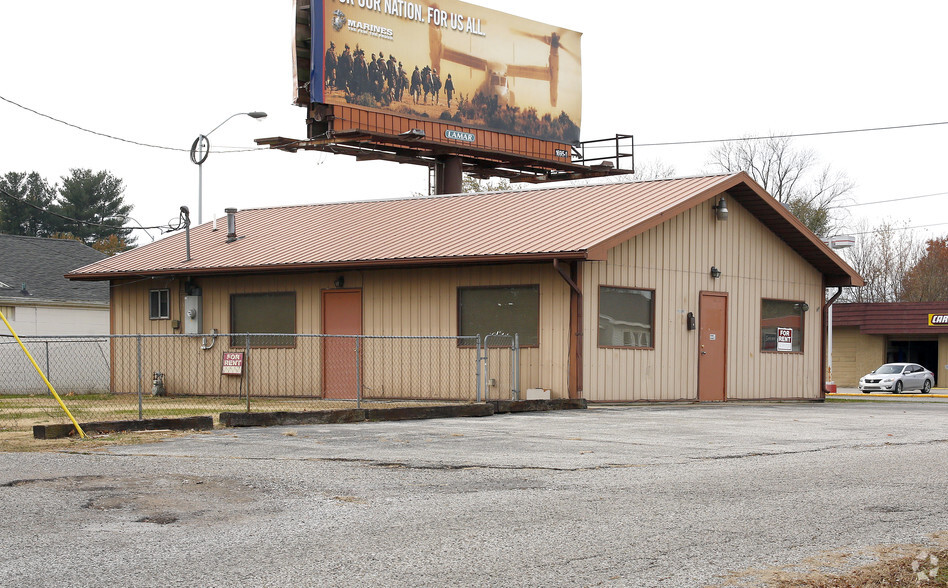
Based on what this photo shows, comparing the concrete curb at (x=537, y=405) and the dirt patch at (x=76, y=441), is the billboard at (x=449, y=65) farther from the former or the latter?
the dirt patch at (x=76, y=441)

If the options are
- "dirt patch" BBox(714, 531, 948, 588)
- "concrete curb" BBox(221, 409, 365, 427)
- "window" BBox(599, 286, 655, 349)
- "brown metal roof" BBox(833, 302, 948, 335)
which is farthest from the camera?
"brown metal roof" BBox(833, 302, 948, 335)

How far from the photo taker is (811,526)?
7.07 m

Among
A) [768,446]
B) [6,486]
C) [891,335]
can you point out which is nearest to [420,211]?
[768,446]

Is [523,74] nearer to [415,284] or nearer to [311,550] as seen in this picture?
[415,284]

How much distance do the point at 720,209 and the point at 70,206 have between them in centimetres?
5887

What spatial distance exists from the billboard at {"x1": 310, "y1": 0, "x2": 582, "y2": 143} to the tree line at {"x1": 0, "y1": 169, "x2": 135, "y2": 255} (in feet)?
138

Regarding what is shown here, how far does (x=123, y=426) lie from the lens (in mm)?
13820

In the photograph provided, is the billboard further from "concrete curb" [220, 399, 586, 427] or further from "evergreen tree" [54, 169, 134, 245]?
"evergreen tree" [54, 169, 134, 245]

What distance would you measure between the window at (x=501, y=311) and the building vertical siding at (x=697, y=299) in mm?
1117

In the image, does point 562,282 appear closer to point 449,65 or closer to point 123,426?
point 123,426

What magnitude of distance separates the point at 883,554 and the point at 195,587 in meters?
3.81

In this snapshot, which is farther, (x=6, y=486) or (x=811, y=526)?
(x=6, y=486)

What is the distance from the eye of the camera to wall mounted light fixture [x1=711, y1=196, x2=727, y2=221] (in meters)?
22.9

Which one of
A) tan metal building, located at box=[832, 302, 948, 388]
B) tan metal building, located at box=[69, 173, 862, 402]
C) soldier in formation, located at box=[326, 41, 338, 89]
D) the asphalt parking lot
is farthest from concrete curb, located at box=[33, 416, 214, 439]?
tan metal building, located at box=[832, 302, 948, 388]
